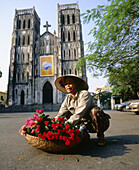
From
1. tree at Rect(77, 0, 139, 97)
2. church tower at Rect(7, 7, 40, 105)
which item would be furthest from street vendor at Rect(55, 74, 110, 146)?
church tower at Rect(7, 7, 40, 105)

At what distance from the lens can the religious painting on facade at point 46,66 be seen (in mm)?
26453

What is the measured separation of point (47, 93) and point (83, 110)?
24889mm

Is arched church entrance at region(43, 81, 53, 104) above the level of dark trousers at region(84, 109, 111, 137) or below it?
above

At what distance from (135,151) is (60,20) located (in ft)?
96.4

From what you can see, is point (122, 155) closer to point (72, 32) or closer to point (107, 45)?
point (107, 45)

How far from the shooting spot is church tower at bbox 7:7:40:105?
25.9 m

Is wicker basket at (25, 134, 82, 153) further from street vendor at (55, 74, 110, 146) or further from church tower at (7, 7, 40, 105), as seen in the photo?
church tower at (7, 7, 40, 105)

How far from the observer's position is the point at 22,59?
2747 centimetres

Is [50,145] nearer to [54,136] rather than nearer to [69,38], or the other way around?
[54,136]

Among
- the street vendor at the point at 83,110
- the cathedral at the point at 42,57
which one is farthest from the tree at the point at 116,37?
the cathedral at the point at 42,57

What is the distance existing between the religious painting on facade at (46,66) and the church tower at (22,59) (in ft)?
6.14

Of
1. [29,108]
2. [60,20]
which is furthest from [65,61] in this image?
[29,108]

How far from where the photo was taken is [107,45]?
556 centimetres

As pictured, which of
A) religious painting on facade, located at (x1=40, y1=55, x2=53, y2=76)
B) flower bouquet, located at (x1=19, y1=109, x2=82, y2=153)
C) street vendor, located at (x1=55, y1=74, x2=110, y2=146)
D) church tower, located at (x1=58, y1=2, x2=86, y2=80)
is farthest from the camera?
religious painting on facade, located at (x1=40, y1=55, x2=53, y2=76)
